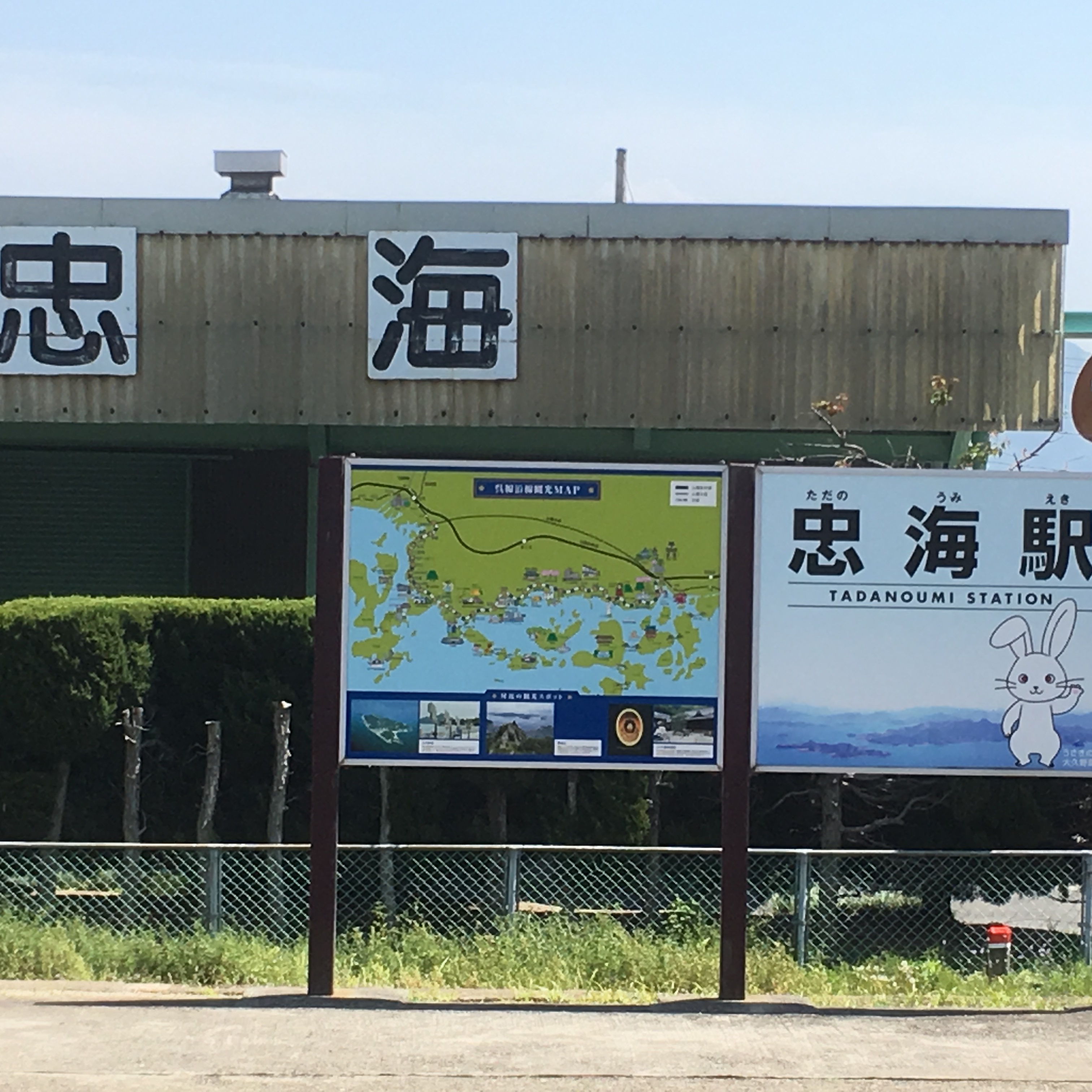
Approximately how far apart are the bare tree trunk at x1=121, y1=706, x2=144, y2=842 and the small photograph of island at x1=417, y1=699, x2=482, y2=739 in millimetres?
4418

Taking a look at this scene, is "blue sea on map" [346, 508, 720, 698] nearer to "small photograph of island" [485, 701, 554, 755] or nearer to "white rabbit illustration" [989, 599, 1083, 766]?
"small photograph of island" [485, 701, 554, 755]

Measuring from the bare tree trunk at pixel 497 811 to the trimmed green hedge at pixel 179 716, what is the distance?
160cm

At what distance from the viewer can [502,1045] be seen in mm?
7625

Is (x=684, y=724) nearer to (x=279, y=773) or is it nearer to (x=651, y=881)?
(x=651, y=881)

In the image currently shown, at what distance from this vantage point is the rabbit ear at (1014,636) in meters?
8.80

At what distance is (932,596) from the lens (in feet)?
28.9

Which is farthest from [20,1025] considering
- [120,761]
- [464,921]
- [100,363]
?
[100,363]

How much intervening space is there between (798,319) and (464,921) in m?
8.21

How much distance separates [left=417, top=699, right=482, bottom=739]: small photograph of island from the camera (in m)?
8.63

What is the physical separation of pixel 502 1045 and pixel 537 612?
2.32 meters

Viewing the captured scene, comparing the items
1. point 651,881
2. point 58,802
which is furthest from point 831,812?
point 58,802

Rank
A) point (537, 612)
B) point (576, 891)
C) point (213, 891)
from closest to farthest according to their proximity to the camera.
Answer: point (537, 612) → point (213, 891) → point (576, 891)

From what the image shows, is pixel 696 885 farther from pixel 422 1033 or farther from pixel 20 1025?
pixel 20 1025

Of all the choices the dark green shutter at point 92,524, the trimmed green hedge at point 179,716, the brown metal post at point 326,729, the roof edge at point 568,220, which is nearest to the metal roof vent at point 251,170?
the roof edge at point 568,220
